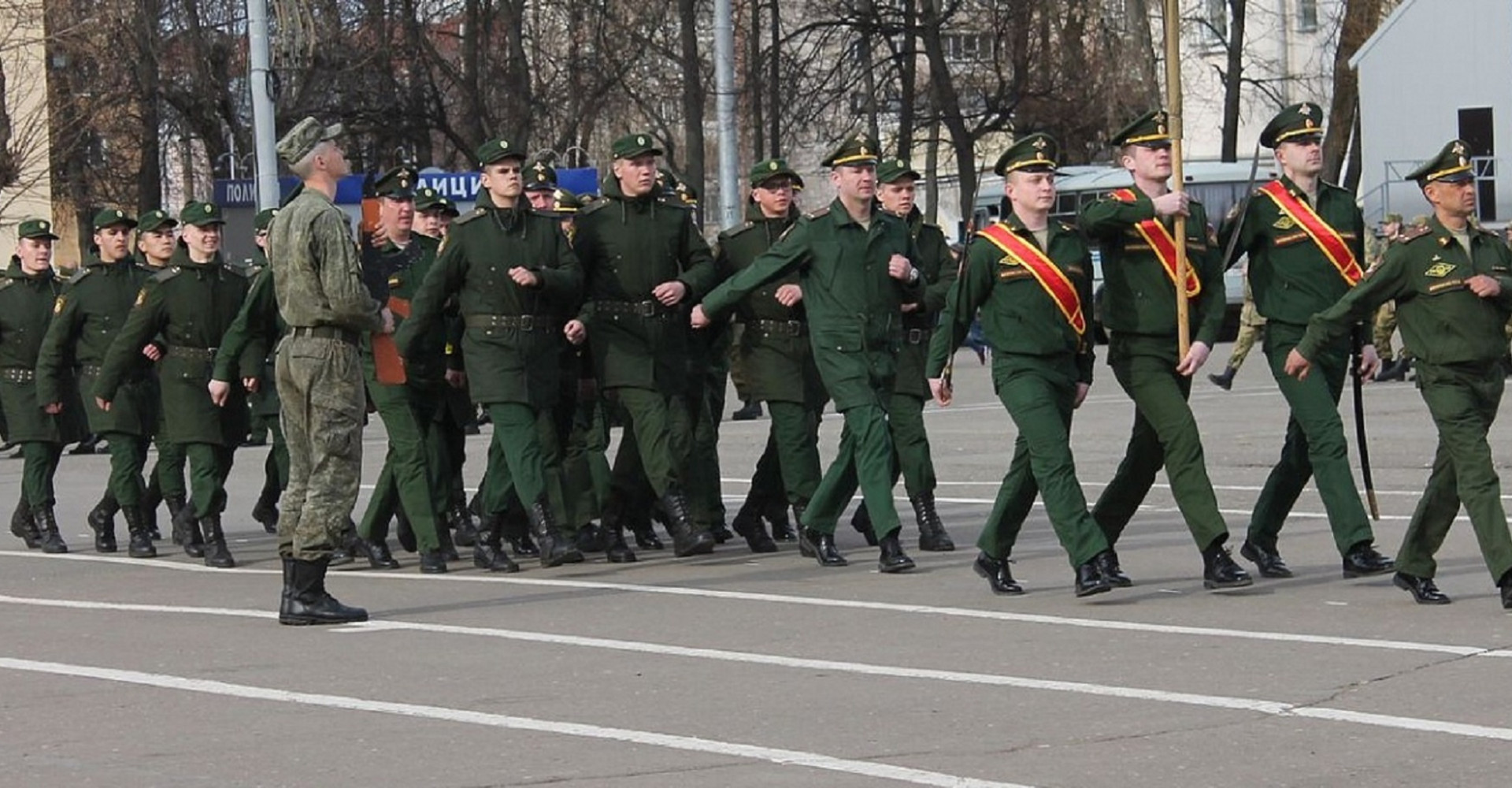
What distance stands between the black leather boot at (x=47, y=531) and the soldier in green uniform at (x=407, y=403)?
6.91 feet

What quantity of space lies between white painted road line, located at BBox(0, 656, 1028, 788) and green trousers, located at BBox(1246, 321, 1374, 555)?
161 inches

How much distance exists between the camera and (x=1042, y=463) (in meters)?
11.0

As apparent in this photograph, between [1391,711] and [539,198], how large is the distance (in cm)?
753

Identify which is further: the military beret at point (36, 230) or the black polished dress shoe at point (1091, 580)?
the military beret at point (36, 230)

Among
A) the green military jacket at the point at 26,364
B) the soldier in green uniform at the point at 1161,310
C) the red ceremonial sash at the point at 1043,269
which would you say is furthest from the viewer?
the green military jacket at the point at 26,364

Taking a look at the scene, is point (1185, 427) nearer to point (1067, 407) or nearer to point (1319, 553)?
point (1067, 407)

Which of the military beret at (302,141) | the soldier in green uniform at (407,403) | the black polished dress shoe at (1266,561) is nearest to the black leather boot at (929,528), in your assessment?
the black polished dress shoe at (1266,561)

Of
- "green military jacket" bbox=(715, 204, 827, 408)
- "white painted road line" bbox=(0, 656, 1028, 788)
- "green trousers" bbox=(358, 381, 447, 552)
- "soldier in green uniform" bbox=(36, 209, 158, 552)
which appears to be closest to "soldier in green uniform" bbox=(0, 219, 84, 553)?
"soldier in green uniform" bbox=(36, 209, 158, 552)

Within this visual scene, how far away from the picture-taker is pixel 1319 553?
41.4 feet

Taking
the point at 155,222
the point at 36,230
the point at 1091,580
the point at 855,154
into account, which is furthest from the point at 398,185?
the point at 1091,580

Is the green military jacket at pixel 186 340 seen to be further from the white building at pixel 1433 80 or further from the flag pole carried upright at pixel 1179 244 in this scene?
the white building at pixel 1433 80

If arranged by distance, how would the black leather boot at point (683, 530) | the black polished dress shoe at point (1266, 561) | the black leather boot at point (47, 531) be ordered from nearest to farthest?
1. the black polished dress shoe at point (1266, 561)
2. the black leather boot at point (683, 530)
3. the black leather boot at point (47, 531)

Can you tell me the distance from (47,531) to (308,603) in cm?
487

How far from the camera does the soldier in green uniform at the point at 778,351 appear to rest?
43.8 ft
